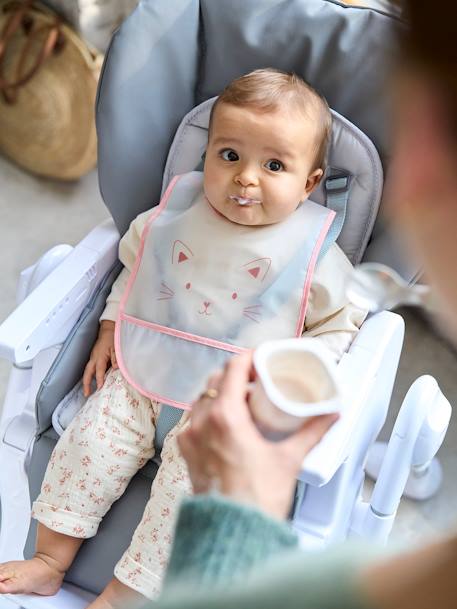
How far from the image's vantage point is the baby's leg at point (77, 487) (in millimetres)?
1124

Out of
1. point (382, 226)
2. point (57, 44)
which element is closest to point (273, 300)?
point (382, 226)

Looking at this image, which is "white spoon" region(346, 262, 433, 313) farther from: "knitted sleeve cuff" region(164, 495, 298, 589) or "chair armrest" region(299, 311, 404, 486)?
"knitted sleeve cuff" region(164, 495, 298, 589)

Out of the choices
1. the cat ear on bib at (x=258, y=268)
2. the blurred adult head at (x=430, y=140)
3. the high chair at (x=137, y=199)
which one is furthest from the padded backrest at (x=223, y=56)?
the blurred adult head at (x=430, y=140)

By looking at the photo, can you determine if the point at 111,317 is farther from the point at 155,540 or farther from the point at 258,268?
the point at 155,540

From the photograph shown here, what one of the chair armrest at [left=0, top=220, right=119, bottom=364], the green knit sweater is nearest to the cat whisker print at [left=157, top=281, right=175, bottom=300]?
the chair armrest at [left=0, top=220, right=119, bottom=364]

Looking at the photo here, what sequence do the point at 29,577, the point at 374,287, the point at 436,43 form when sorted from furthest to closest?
the point at 29,577 < the point at 374,287 < the point at 436,43

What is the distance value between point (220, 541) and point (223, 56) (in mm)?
863

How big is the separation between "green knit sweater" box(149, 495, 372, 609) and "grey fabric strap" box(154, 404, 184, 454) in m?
0.62

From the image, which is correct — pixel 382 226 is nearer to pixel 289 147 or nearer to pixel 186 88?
pixel 289 147

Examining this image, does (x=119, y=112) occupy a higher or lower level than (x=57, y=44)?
higher

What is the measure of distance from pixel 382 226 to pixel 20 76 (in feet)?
3.71

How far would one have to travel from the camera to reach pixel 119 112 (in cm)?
118

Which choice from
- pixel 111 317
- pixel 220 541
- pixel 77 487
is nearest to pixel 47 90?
pixel 111 317

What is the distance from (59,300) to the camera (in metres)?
1.17
